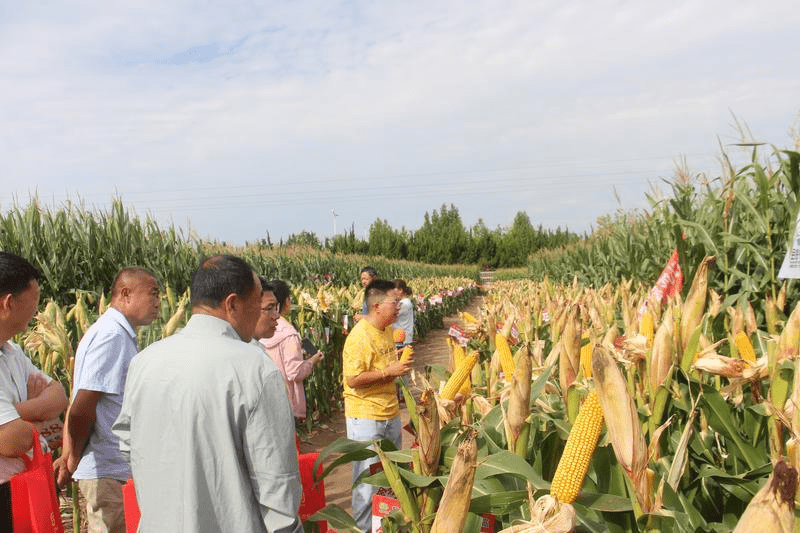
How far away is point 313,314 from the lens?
27.0ft

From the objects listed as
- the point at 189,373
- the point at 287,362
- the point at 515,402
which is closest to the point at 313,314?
the point at 287,362

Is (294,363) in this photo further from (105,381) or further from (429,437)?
(429,437)

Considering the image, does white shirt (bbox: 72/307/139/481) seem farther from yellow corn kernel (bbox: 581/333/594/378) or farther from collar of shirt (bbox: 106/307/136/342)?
yellow corn kernel (bbox: 581/333/594/378)

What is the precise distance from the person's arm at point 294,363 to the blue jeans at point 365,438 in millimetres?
787

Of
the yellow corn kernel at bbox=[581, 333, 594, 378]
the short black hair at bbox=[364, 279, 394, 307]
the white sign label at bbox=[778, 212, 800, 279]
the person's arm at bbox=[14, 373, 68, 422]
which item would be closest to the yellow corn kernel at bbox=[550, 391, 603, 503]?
the yellow corn kernel at bbox=[581, 333, 594, 378]

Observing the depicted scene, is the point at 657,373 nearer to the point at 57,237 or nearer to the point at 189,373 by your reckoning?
the point at 189,373

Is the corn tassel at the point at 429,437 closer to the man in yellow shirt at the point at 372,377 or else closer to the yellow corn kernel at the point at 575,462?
the yellow corn kernel at the point at 575,462

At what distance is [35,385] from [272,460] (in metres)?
1.40

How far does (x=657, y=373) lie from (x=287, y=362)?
3.51 m

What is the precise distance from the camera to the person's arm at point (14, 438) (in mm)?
2078

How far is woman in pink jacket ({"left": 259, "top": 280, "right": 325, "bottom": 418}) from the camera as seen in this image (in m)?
4.75

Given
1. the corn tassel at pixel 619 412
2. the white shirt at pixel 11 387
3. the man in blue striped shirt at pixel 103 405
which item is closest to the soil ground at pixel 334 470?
the man in blue striped shirt at pixel 103 405

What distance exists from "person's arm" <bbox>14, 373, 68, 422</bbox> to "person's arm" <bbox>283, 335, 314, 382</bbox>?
7.23 ft

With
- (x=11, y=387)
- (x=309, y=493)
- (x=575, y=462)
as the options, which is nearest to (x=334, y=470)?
(x=309, y=493)
